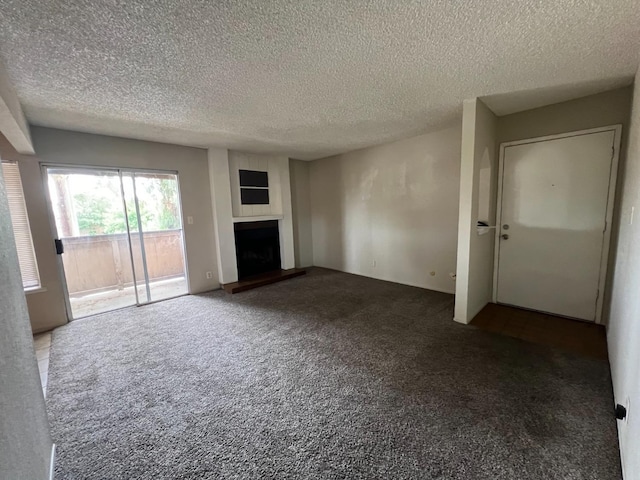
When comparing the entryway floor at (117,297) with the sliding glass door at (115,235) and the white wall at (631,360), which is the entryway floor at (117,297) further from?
the white wall at (631,360)

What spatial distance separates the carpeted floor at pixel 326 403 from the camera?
1.41 meters

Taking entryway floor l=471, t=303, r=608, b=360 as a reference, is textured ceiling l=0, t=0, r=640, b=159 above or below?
above

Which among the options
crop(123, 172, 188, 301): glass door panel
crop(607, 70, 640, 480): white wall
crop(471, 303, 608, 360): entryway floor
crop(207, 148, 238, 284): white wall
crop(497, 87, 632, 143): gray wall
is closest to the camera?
crop(607, 70, 640, 480): white wall

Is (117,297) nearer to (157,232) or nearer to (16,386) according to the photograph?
(157,232)

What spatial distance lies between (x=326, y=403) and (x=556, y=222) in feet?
10.3

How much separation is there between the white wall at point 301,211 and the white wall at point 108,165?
1906 mm

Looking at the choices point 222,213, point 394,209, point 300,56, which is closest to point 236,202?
point 222,213

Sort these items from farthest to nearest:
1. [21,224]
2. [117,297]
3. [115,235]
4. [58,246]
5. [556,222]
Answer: [117,297] < [115,235] < [58,246] < [21,224] < [556,222]

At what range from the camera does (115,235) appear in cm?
374

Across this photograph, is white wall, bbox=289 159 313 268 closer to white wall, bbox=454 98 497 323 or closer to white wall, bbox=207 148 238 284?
white wall, bbox=207 148 238 284

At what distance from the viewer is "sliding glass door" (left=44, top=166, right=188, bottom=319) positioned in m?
3.41

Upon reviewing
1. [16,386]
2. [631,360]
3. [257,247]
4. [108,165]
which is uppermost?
[108,165]

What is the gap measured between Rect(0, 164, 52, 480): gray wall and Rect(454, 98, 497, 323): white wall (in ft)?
10.8

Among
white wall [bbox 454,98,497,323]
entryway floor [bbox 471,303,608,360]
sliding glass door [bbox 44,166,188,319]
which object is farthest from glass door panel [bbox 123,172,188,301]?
entryway floor [bbox 471,303,608,360]
